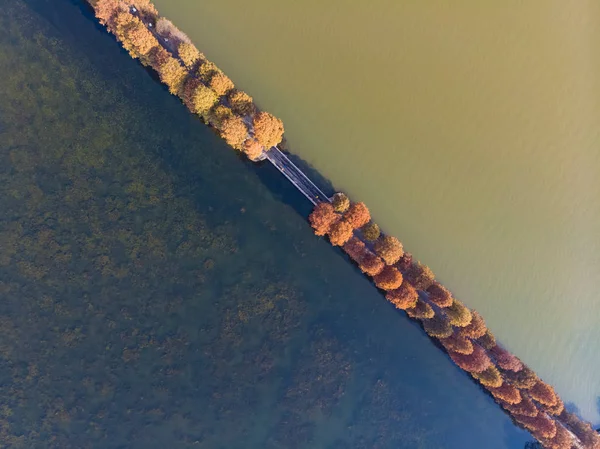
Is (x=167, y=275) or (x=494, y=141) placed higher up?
(x=494, y=141)

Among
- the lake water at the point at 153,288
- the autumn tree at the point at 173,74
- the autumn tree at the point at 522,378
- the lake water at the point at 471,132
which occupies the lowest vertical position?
the lake water at the point at 153,288

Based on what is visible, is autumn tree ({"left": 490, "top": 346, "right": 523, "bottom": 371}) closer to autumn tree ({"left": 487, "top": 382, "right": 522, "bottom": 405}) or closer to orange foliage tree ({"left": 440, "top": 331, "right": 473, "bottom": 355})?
autumn tree ({"left": 487, "top": 382, "right": 522, "bottom": 405})

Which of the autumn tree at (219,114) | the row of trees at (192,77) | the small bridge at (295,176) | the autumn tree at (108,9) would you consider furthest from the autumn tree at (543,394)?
the autumn tree at (108,9)

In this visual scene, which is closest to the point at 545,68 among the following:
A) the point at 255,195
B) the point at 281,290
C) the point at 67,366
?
the point at 255,195

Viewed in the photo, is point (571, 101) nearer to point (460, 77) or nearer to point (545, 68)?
point (545, 68)

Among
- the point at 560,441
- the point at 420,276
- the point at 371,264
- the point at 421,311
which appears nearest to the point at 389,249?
the point at 371,264

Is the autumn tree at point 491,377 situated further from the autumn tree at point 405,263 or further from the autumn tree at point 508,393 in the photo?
the autumn tree at point 405,263

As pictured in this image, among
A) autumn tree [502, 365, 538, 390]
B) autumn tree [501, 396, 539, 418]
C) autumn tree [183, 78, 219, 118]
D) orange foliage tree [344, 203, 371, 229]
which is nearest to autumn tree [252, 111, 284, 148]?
autumn tree [183, 78, 219, 118]
